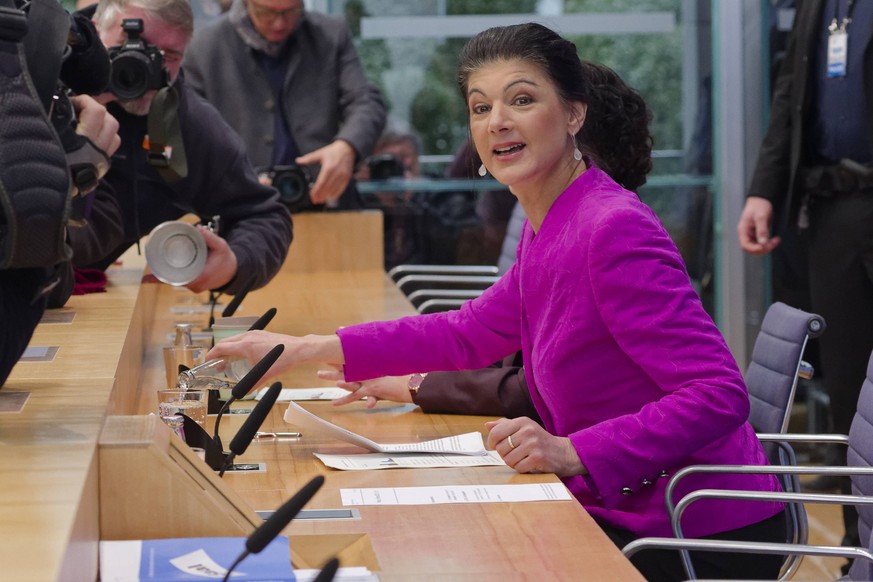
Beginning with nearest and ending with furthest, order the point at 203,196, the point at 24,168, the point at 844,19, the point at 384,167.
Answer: the point at 24,168 < the point at 203,196 < the point at 844,19 < the point at 384,167

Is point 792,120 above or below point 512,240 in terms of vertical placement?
above

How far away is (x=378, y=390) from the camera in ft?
8.09

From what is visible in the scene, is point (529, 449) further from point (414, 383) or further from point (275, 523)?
point (275, 523)

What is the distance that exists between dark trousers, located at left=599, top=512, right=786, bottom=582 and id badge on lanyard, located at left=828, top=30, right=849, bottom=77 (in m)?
2.02

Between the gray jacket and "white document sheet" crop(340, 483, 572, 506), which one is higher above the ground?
the gray jacket

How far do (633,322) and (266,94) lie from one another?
2946mm

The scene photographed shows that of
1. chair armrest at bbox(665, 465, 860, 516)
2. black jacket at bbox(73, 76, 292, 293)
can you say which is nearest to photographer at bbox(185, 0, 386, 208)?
black jacket at bbox(73, 76, 292, 293)

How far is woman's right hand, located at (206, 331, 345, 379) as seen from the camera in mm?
2230

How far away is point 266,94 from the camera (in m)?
4.65

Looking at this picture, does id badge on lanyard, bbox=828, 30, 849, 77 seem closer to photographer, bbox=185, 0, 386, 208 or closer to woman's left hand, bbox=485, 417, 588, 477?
photographer, bbox=185, 0, 386, 208

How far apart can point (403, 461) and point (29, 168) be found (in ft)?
3.01

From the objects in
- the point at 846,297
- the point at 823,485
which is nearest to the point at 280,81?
the point at 846,297

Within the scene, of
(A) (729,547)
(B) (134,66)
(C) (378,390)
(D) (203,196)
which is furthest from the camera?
(D) (203,196)

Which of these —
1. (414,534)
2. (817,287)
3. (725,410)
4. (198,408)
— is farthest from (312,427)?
(817,287)
